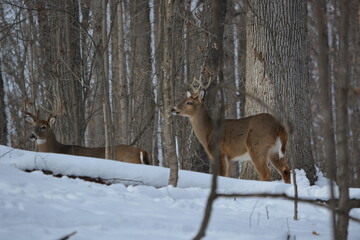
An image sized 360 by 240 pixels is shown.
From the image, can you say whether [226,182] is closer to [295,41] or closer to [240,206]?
[240,206]

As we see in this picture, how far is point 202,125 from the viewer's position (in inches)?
381

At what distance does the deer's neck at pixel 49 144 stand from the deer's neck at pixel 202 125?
2859mm

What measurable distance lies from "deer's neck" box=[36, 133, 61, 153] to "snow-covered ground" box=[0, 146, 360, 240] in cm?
460

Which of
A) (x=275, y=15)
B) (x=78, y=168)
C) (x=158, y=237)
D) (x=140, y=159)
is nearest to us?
(x=158, y=237)

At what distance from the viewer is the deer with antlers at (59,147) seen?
930 centimetres

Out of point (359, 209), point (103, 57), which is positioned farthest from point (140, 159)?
point (359, 209)

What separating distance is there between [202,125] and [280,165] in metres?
2.07

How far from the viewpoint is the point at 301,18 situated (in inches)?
313

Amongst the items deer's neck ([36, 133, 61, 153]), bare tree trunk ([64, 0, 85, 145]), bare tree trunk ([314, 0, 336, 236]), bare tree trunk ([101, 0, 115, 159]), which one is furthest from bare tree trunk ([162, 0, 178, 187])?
deer's neck ([36, 133, 61, 153])

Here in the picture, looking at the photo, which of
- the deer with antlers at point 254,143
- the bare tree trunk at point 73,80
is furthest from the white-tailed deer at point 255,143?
the bare tree trunk at point 73,80

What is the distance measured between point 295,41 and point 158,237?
5.33 meters

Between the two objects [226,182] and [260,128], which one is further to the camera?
[260,128]

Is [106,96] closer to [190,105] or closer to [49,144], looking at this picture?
[190,105]

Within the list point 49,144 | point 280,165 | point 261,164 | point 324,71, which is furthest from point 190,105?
point 324,71
